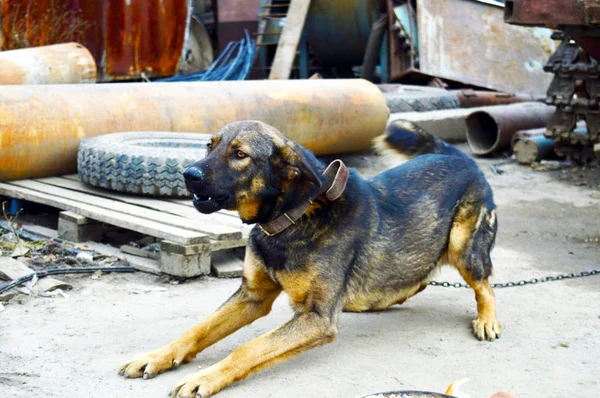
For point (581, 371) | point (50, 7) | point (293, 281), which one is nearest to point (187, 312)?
point (293, 281)

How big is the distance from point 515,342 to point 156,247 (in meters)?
2.55

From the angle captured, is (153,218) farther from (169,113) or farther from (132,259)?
(169,113)

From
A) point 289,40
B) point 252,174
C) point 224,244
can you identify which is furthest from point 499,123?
point 252,174

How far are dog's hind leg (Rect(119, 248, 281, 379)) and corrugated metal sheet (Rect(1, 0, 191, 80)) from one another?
7.61 metres

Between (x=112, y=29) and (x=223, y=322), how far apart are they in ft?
28.5

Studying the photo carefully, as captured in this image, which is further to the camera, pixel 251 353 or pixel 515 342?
pixel 515 342

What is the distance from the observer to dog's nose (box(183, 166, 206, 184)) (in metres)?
3.41

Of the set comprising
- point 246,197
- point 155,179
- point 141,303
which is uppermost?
point 246,197

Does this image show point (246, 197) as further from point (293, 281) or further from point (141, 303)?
point (141, 303)

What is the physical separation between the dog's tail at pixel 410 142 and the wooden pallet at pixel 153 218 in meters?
1.13

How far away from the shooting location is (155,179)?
5859mm

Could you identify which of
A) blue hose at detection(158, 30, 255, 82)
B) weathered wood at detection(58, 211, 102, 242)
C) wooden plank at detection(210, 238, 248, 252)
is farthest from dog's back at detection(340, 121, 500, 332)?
blue hose at detection(158, 30, 255, 82)

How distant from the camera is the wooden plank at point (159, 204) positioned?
213 inches

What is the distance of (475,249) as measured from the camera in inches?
173
